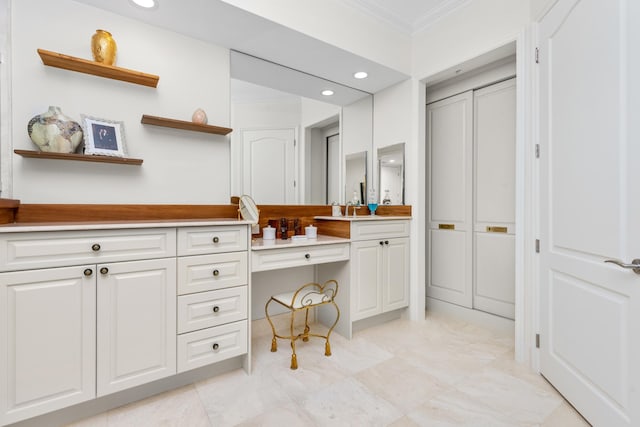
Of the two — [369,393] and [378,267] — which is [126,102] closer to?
[378,267]

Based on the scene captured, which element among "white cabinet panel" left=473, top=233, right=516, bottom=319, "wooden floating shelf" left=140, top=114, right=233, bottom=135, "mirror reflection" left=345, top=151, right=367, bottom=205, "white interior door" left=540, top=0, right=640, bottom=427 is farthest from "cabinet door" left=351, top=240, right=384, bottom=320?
"wooden floating shelf" left=140, top=114, right=233, bottom=135

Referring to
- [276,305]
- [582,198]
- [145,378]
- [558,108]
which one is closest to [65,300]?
[145,378]

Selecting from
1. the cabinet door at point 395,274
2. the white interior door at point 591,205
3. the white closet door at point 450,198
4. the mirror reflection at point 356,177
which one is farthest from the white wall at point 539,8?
the cabinet door at point 395,274

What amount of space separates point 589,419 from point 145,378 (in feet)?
7.47

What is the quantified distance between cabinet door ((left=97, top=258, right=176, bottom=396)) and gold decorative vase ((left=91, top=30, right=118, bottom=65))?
129 centimetres

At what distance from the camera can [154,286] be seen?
162 centimetres

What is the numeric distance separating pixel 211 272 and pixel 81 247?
0.64 m

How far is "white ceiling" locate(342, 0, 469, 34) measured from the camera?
2486 mm

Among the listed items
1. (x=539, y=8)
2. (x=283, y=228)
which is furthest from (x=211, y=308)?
(x=539, y=8)

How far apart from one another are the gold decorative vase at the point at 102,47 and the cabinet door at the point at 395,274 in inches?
96.2

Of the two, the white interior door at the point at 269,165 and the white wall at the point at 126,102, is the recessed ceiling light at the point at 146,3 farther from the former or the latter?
the white interior door at the point at 269,165

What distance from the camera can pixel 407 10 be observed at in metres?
2.61

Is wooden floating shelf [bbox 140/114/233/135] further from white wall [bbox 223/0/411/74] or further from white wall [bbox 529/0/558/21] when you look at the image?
white wall [bbox 529/0/558/21]

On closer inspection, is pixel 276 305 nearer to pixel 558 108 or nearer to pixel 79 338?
pixel 79 338
